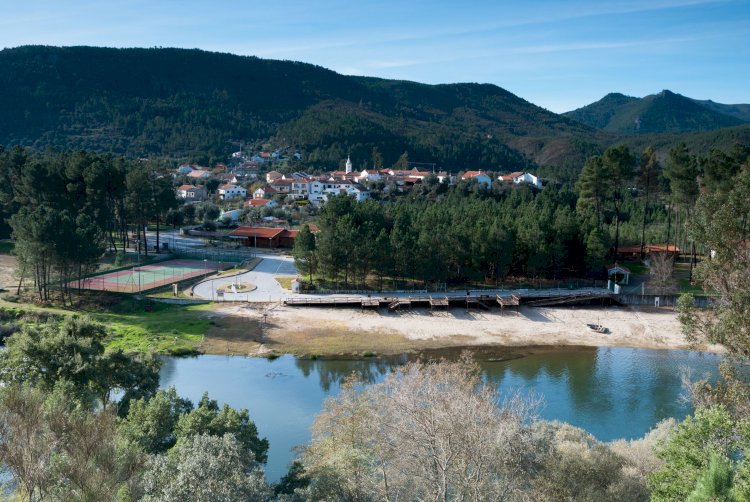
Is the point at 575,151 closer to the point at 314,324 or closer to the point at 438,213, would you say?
the point at 438,213

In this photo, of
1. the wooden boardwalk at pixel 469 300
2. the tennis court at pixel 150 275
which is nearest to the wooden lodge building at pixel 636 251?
the wooden boardwalk at pixel 469 300

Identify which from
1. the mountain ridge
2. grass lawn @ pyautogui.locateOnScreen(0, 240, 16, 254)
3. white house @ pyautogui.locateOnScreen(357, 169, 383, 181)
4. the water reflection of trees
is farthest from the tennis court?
the mountain ridge

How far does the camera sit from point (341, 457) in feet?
49.4

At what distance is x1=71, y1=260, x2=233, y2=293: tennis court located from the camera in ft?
155

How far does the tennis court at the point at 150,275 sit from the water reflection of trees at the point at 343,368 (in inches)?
782

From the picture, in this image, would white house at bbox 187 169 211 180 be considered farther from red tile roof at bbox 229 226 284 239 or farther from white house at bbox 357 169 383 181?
red tile roof at bbox 229 226 284 239

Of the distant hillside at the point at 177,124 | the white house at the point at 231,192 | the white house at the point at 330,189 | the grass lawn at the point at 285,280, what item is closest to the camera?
the grass lawn at the point at 285,280

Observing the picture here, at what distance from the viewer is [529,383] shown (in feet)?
103

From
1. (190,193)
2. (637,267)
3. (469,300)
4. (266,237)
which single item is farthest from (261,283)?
(190,193)

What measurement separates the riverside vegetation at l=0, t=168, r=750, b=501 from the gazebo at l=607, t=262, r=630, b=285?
32982 mm

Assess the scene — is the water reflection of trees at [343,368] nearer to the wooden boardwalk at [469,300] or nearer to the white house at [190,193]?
the wooden boardwalk at [469,300]

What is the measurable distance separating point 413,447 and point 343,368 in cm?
1893

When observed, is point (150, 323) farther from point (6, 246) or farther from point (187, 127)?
point (187, 127)

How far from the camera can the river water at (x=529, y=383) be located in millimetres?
26448
